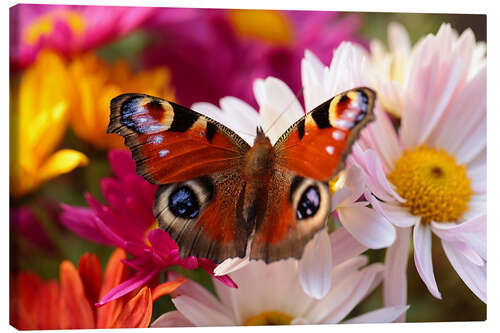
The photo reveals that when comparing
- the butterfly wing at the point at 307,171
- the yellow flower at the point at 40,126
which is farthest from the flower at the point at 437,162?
the yellow flower at the point at 40,126

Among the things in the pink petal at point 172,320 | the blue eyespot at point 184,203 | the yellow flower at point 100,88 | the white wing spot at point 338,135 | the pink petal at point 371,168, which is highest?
the yellow flower at point 100,88

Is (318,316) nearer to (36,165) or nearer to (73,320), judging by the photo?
(73,320)

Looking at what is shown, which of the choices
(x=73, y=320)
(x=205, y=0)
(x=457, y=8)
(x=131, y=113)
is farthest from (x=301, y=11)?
(x=73, y=320)

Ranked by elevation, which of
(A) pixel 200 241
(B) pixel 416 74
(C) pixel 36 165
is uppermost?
(B) pixel 416 74

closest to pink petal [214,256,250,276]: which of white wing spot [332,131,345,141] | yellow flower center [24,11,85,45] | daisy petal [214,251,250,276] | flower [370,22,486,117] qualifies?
daisy petal [214,251,250,276]

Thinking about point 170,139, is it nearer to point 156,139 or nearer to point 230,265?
point 156,139

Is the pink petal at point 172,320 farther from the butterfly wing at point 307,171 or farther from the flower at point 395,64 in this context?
the flower at point 395,64
